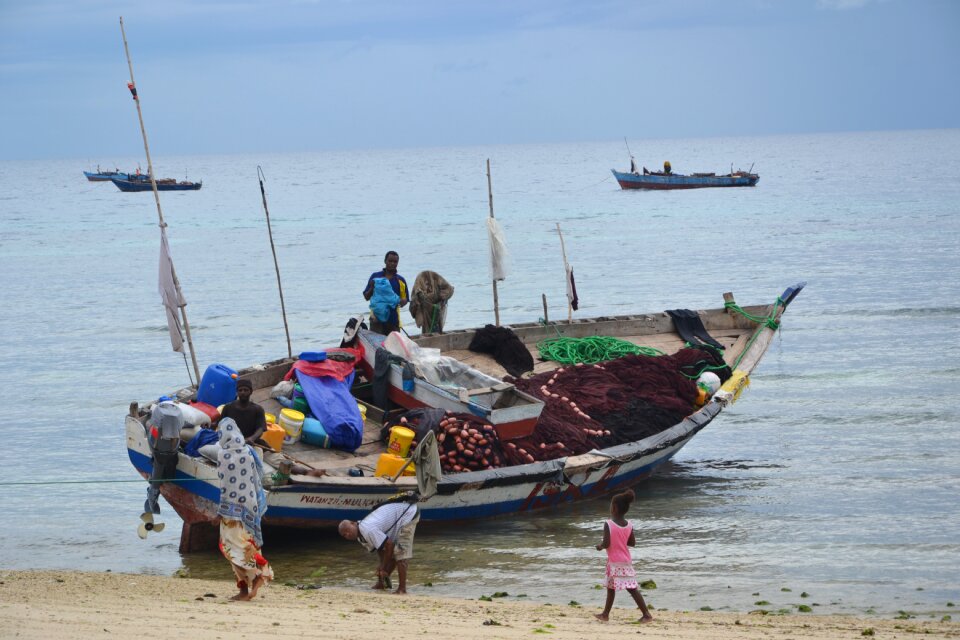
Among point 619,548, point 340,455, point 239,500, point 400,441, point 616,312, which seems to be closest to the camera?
point 619,548

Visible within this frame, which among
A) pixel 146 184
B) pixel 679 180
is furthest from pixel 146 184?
pixel 679 180

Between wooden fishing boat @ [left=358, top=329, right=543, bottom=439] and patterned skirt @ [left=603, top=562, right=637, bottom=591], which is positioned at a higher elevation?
wooden fishing boat @ [left=358, top=329, right=543, bottom=439]

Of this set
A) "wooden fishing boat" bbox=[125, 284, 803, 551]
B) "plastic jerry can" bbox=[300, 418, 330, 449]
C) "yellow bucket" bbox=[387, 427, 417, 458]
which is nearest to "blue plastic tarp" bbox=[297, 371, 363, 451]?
"plastic jerry can" bbox=[300, 418, 330, 449]

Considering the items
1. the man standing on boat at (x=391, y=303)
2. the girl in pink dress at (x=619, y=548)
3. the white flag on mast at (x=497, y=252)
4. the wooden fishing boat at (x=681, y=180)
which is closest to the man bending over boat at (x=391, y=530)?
the girl in pink dress at (x=619, y=548)

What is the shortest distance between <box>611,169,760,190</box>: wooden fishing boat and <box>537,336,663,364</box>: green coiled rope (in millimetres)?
56339

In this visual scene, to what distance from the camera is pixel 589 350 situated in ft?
44.4

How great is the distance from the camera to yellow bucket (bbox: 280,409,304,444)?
10117 millimetres

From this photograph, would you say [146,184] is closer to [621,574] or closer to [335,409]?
[335,409]

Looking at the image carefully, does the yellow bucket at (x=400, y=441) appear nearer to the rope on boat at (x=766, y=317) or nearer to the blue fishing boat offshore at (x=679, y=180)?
the rope on boat at (x=766, y=317)

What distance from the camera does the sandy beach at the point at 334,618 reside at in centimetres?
645

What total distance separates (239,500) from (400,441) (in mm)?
2773

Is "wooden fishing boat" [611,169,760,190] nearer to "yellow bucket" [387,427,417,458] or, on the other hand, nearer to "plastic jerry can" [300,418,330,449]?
"plastic jerry can" [300,418,330,449]

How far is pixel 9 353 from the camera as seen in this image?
2312 cm

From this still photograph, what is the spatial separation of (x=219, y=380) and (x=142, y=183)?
8652 centimetres
